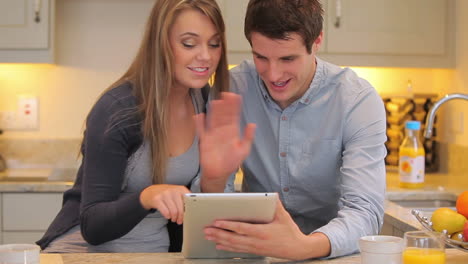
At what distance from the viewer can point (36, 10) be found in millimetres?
3191

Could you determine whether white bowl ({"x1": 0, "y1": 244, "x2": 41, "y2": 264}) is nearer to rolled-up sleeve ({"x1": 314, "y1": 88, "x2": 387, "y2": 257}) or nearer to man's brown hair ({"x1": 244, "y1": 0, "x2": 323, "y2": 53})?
rolled-up sleeve ({"x1": 314, "y1": 88, "x2": 387, "y2": 257})

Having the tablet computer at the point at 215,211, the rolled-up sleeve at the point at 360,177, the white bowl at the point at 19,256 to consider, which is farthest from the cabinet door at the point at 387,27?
the white bowl at the point at 19,256

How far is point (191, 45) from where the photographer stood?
193 centimetres

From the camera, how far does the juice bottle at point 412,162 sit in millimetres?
3072

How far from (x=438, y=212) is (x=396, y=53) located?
5.73 ft

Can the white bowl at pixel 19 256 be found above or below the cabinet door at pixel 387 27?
below

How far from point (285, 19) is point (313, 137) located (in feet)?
1.19

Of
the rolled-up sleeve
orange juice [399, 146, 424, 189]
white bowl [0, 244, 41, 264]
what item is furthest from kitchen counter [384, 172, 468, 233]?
white bowl [0, 244, 41, 264]

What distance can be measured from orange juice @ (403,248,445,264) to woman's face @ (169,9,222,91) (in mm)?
759

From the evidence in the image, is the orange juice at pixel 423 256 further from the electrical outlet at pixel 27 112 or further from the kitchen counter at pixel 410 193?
the electrical outlet at pixel 27 112

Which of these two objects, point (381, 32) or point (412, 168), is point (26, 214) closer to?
point (412, 168)

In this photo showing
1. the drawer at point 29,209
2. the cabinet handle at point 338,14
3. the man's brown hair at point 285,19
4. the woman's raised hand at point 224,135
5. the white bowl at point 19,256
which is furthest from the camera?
the cabinet handle at point 338,14

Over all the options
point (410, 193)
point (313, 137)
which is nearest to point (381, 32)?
point (410, 193)

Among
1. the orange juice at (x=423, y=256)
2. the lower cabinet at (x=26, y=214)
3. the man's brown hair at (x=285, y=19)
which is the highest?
the man's brown hair at (x=285, y=19)
